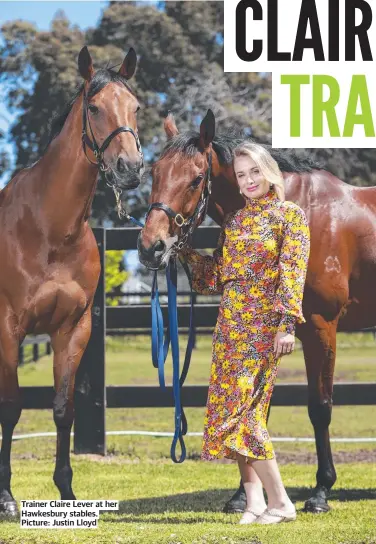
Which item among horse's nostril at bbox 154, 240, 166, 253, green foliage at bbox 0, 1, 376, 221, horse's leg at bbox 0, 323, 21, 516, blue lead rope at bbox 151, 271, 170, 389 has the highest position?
green foliage at bbox 0, 1, 376, 221

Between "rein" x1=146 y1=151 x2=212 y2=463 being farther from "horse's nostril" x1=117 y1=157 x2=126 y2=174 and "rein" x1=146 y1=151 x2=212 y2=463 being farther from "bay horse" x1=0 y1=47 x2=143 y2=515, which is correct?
"bay horse" x1=0 y1=47 x2=143 y2=515

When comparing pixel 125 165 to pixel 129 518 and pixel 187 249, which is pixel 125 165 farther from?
pixel 129 518

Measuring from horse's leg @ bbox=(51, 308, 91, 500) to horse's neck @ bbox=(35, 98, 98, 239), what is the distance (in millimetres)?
536

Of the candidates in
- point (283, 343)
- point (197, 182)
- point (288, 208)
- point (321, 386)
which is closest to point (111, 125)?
point (197, 182)

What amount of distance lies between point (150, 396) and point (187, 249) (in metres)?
3.27

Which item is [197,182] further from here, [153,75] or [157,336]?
[153,75]

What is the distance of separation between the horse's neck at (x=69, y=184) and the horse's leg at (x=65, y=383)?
536mm

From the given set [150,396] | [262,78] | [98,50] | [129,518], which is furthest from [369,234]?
[262,78]

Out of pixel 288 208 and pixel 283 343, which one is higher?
pixel 288 208

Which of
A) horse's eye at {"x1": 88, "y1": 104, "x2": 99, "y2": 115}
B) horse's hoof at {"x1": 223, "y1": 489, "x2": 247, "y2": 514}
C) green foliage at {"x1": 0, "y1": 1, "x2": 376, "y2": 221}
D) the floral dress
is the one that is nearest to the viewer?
the floral dress

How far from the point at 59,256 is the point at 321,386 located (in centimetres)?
174

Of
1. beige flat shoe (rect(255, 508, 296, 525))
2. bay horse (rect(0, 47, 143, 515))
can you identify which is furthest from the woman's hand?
bay horse (rect(0, 47, 143, 515))

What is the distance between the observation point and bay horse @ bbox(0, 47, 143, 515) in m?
4.68

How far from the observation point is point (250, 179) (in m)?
4.27
